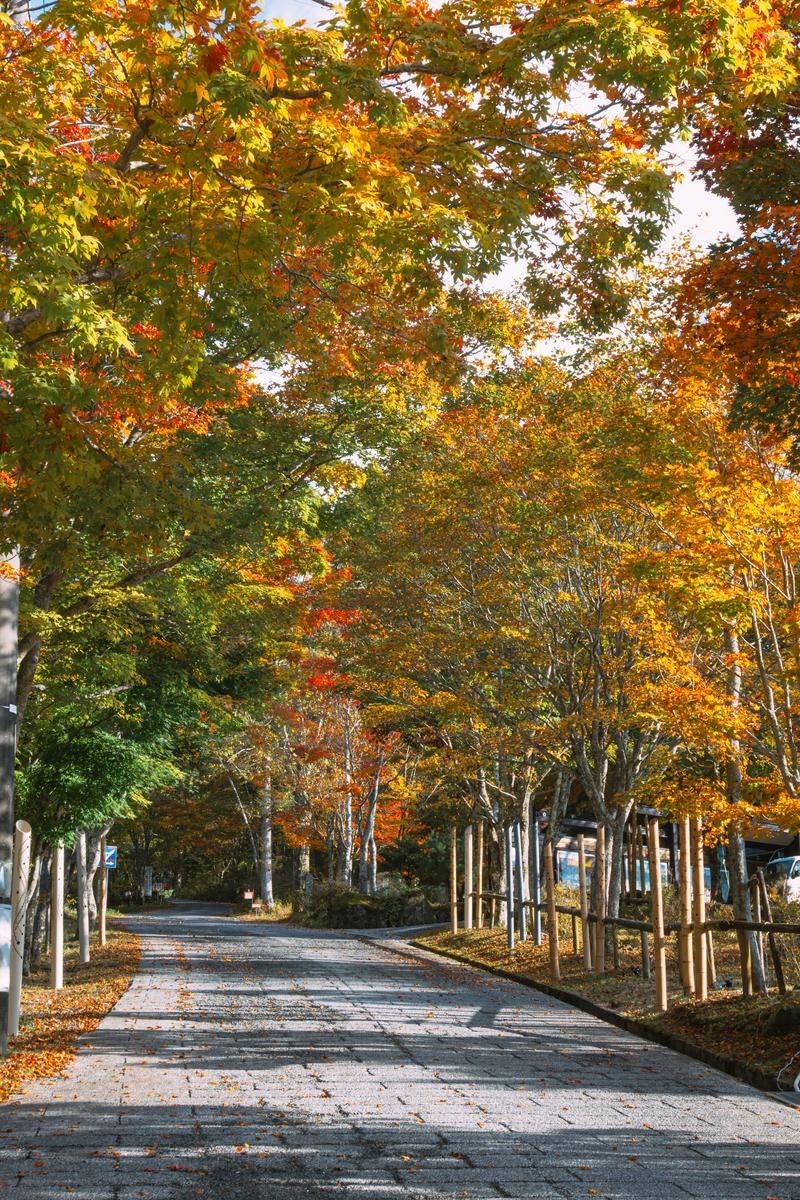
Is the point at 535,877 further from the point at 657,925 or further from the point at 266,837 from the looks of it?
the point at 266,837

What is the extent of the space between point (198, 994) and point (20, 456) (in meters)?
9.77

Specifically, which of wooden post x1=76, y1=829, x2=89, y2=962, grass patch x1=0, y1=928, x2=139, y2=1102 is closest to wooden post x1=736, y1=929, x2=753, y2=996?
grass patch x1=0, y1=928, x2=139, y2=1102

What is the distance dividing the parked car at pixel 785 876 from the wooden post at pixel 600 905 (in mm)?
6900

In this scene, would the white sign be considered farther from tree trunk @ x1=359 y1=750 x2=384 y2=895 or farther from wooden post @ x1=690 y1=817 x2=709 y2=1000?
tree trunk @ x1=359 y1=750 x2=384 y2=895

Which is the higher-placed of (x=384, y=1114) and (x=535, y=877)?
(x=535, y=877)

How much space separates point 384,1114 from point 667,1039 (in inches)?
195

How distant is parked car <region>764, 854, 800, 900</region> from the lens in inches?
936

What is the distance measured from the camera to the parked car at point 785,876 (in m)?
23.8

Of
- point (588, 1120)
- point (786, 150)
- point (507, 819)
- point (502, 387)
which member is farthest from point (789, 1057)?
point (507, 819)

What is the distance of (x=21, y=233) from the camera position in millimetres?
7309

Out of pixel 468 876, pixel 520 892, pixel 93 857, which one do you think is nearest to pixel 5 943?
pixel 520 892

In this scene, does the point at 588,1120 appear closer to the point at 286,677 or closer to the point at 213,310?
the point at 213,310

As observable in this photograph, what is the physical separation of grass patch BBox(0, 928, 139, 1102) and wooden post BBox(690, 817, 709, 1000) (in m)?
6.28

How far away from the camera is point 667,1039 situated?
11875 mm
